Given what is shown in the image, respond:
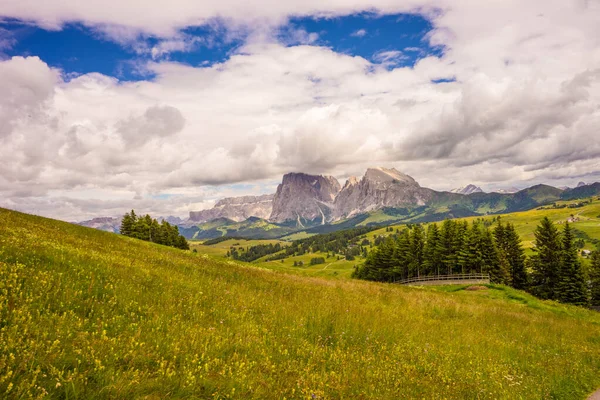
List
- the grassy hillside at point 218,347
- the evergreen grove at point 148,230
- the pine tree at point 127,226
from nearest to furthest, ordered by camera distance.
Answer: the grassy hillside at point 218,347
the pine tree at point 127,226
the evergreen grove at point 148,230

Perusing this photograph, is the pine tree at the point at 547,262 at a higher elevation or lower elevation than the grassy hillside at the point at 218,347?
→ lower

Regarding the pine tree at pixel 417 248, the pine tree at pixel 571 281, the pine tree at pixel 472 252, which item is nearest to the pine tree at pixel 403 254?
the pine tree at pixel 417 248

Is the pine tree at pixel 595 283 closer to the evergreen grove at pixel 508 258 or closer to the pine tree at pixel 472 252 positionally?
the evergreen grove at pixel 508 258

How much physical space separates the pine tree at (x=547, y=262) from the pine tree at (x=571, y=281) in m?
0.93

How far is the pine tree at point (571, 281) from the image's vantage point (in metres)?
60.9

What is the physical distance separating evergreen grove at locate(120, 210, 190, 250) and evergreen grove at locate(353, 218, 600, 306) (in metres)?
66.0

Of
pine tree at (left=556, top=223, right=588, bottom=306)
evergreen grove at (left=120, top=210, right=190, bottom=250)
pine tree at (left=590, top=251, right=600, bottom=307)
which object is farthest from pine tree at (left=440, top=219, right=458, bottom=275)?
evergreen grove at (left=120, top=210, right=190, bottom=250)

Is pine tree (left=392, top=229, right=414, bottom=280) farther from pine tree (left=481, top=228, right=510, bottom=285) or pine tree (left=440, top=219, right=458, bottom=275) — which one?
pine tree (left=481, top=228, right=510, bottom=285)

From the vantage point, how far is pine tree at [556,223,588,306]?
60.9 meters

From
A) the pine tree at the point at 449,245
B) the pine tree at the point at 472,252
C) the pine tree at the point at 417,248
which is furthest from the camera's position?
the pine tree at the point at 417,248

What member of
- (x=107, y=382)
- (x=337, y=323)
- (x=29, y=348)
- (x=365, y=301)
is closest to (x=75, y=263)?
(x=29, y=348)

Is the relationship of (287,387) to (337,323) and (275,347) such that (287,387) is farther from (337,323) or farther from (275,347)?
(337,323)

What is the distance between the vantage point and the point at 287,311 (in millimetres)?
10398

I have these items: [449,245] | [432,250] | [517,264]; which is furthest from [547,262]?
[432,250]
